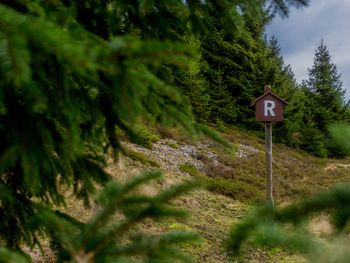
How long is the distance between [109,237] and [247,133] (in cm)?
2930

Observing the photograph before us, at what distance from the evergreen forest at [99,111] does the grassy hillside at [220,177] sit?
0.51 metres

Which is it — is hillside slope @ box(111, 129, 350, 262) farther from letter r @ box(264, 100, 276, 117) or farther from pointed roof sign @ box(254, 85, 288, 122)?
letter r @ box(264, 100, 276, 117)

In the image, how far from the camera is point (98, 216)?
1773 mm

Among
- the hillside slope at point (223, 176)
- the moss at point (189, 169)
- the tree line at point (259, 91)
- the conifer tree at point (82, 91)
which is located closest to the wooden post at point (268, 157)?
the hillside slope at point (223, 176)

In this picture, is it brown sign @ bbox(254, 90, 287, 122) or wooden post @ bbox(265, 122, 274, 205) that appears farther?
brown sign @ bbox(254, 90, 287, 122)

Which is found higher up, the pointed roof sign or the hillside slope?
the pointed roof sign

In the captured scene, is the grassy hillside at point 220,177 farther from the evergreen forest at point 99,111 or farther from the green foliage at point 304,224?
the green foliage at point 304,224

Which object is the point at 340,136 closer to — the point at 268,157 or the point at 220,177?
the point at 268,157

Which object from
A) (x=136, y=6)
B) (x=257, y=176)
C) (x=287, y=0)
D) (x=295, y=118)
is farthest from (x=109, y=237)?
(x=295, y=118)

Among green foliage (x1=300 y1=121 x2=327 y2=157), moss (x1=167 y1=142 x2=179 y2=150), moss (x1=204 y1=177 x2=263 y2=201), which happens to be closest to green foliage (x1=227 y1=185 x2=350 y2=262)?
moss (x1=204 y1=177 x2=263 y2=201)

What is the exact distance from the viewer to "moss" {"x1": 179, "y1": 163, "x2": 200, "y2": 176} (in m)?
15.8

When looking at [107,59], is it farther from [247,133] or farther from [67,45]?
[247,133]

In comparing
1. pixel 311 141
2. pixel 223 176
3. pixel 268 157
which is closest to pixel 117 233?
pixel 268 157

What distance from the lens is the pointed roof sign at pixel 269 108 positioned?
41.6 ft
